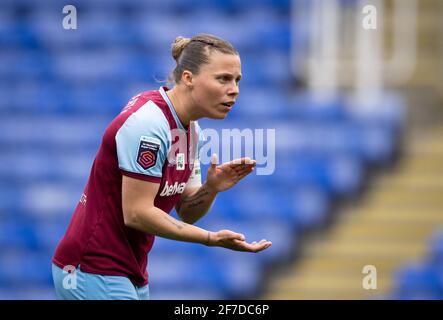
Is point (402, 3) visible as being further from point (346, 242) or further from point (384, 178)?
point (346, 242)

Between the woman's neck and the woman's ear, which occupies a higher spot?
the woman's ear

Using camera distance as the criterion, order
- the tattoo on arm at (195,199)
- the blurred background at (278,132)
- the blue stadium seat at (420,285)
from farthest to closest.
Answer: the blurred background at (278,132), the blue stadium seat at (420,285), the tattoo on arm at (195,199)

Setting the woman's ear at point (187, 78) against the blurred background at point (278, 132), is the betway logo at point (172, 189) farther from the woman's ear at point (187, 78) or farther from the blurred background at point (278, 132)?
the blurred background at point (278, 132)

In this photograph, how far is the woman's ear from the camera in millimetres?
4438

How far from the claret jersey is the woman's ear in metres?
0.10

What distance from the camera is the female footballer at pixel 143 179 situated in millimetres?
4242

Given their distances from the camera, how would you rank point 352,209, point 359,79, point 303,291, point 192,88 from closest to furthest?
1. point 192,88
2. point 303,291
3. point 352,209
4. point 359,79

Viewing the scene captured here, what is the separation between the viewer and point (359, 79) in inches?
372

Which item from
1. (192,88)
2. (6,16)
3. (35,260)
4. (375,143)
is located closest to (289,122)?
(375,143)

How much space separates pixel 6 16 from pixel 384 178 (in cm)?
388
